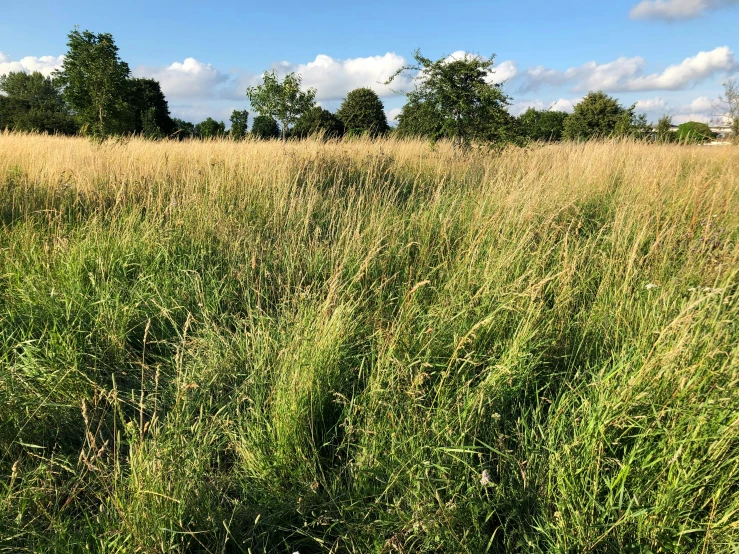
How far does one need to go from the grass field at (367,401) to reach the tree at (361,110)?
62.9 feet

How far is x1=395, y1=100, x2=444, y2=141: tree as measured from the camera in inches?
324

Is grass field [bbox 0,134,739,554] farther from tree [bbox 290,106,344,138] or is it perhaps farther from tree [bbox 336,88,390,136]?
tree [bbox 336,88,390,136]

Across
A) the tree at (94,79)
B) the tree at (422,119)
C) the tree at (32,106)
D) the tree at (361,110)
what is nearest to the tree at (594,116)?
the tree at (361,110)

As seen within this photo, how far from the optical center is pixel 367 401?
6.01ft

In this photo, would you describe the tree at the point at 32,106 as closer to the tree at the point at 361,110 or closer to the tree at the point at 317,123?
the tree at the point at 317,123

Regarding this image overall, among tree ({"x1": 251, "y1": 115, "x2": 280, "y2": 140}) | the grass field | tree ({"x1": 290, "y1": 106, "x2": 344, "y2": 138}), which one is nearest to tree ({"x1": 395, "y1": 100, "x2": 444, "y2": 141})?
tree ({"x1": 290, "y1": 106, "x2": 344, "y2": 138})

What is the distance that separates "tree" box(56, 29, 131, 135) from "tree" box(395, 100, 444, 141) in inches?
239

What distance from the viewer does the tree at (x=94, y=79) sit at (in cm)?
888

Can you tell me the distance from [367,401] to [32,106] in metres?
51.2

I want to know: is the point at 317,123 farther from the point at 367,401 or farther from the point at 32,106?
the point at 32,106

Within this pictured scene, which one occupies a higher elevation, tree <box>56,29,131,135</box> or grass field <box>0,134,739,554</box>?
tree <box>56,29,131,135</box>

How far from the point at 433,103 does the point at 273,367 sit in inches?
291

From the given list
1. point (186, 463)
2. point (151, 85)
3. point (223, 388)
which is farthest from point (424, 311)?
point (151, 85)

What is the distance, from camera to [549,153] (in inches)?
316
